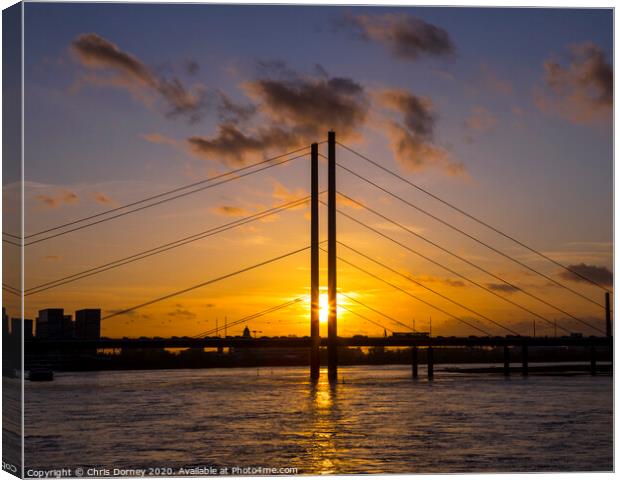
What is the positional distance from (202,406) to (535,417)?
13.8m

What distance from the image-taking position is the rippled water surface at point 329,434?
2164cm

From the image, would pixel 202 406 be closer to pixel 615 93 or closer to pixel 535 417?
pixel 535 417

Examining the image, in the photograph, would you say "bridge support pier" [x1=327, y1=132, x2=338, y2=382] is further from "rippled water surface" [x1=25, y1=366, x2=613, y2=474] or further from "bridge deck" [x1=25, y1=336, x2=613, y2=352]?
"bridge deck" [x1=25, y1=336, x2=613, y2=352]

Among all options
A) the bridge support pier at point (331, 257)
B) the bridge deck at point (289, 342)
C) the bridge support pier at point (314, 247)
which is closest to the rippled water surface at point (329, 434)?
the bridge support pier at point (331, 257)

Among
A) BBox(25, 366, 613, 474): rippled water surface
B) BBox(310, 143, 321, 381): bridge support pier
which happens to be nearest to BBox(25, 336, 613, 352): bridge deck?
BBox(310, 143, 321, 381): bridge support pier

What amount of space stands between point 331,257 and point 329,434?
24218 mm

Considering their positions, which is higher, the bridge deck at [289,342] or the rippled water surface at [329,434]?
the bridge deck at [289,342]

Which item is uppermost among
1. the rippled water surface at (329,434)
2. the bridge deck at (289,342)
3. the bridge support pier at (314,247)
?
the bridge support pier at (314,247)

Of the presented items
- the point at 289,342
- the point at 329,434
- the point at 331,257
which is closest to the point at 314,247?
the point at 331,257

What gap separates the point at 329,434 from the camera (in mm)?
27953

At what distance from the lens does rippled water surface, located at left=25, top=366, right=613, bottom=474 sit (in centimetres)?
2164

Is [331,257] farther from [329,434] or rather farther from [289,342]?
[329,434]

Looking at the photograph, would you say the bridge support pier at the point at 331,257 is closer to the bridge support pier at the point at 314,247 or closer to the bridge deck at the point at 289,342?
the bridge support pier at the point at 314,247

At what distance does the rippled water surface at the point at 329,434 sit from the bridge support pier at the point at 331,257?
7.16 ft
